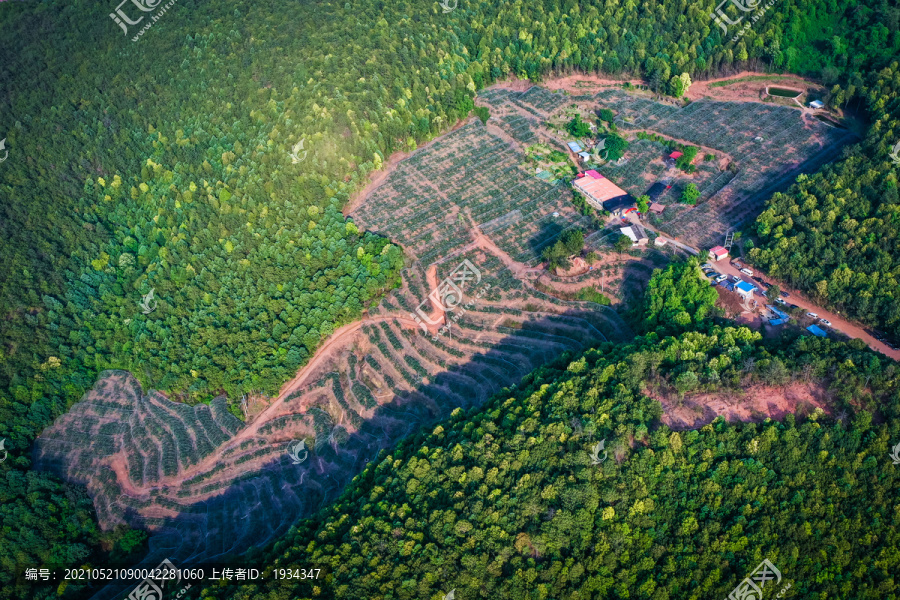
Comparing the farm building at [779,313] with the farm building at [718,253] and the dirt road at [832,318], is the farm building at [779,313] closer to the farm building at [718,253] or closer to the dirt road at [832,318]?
the dirt road at [832,318]

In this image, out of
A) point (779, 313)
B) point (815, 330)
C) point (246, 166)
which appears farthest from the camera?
point (246, 166)

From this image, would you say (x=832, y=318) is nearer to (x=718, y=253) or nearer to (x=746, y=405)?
(x=718, y=253)

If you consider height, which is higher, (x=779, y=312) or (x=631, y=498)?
(x=631, y=498)

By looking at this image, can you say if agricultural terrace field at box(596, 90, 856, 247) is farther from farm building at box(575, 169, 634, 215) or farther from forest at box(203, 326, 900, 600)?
forest at box(203, 326, 900, 600)

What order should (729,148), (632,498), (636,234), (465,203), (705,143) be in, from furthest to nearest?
(705,143) → (729,148) → (465,203) → (636,234) → (632,498)

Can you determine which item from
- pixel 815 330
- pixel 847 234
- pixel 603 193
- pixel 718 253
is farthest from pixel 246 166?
pixel 847 234
